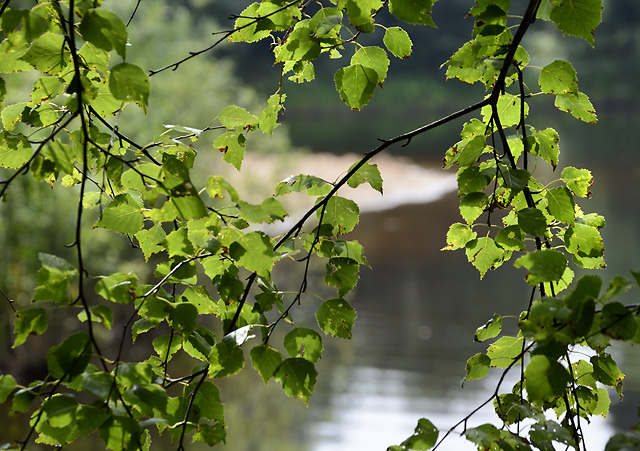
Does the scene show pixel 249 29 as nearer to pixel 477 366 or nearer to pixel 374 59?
pixel 374 59

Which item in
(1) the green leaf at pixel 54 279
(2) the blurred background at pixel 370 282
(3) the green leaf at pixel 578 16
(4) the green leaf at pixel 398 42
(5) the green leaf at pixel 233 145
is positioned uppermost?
(2) the blurred background at pixel 370 282

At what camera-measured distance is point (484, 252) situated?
75 centimetres

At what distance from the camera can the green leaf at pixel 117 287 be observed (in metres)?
0.49

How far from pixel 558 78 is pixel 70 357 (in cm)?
52

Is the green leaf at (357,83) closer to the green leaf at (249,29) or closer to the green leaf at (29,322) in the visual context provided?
the green leaf at (249,29)

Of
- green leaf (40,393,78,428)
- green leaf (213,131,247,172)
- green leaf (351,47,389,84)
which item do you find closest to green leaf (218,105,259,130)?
green leaf (213,131,247,172)

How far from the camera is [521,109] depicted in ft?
2.35

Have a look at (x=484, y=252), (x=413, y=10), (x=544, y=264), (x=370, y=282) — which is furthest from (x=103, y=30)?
(x=370, y=282)

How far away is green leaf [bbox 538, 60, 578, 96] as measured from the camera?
68 cm

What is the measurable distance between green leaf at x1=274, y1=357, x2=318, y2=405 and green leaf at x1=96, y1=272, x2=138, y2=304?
0.15m

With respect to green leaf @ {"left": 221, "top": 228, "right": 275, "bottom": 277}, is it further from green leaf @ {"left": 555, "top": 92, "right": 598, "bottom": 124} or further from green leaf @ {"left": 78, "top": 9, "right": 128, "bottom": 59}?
green leaf @ {"left": 555, "top": 92, "right": 598, "bottom": 124}

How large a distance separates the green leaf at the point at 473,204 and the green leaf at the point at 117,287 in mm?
334

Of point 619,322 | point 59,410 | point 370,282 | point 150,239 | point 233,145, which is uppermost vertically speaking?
point 370,282

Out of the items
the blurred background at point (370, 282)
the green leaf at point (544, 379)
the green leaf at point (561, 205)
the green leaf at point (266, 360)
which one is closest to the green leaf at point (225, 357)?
the green leaf at point (266, 360)
